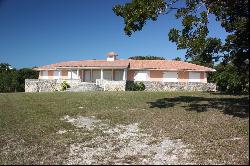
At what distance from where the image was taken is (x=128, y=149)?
1037 cm

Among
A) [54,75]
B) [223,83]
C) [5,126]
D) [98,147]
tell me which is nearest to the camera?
[98,147]

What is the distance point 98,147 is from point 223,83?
A: 99.0ft

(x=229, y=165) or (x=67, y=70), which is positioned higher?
(x=67, y=70)

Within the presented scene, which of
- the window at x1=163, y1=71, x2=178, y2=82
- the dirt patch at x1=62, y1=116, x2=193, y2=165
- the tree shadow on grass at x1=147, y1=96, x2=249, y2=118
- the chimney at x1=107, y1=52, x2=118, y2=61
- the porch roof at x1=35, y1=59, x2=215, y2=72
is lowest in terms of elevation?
the dirt patch at x1=62, y1=116, x2=193, y2=165

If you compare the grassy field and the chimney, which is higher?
the chimney

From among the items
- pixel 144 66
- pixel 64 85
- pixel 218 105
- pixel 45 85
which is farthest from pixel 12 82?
pixel 218 105

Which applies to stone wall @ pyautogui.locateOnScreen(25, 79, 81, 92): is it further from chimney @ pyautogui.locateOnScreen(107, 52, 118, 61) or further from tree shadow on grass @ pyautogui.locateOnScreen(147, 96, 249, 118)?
tree shadow on grass @ pyautogui.locateOnScreen(147, 96, 249, 118)

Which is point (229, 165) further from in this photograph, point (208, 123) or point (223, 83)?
point (223, 83)

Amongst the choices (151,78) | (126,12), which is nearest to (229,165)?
(126,12)

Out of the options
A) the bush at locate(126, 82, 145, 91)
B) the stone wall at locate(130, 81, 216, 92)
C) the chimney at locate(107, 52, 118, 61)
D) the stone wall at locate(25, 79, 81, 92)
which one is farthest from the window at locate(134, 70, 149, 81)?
the stone wall at locate(25, 79, 81, 92)

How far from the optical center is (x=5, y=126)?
592 inches

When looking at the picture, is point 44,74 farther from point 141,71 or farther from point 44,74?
point 141,71

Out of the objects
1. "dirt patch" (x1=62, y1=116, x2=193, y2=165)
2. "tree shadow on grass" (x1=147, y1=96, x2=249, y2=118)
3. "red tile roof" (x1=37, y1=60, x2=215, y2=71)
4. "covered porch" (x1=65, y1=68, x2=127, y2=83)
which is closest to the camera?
"dirt patch" (x1=62, y1=116, x2=193, y2=165)

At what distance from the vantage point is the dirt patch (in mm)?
9265
